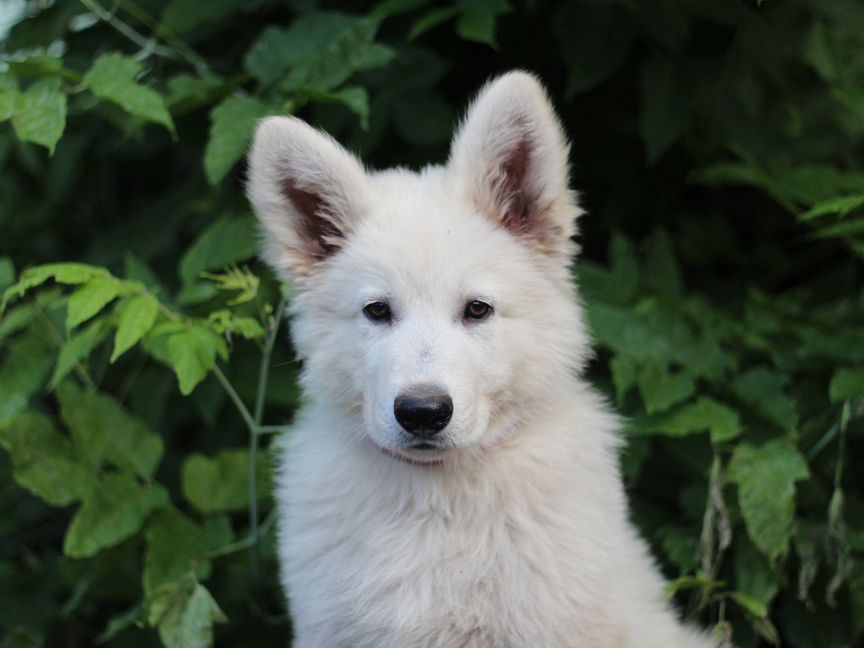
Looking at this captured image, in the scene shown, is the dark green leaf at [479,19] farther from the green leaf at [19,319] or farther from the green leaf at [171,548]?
the green leaf at [171,548]

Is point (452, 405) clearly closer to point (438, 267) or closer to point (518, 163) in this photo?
point (438, 267)

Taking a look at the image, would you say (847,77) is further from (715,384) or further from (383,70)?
(383,70)

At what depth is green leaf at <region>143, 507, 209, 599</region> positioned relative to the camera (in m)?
3.58

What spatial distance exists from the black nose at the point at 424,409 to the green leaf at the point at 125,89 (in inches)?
50.2

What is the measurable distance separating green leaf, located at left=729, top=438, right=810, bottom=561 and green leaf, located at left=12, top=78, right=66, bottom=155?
2417mm

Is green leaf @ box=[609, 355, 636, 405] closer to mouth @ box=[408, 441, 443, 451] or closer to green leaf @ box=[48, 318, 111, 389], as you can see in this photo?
mouth @ box=[408, 441, 443, 451]

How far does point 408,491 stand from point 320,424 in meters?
0.39

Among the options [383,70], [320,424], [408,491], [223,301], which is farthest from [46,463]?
[383,70]

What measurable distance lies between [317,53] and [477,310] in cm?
128

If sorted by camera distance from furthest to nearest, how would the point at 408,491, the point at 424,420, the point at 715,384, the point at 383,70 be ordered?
the point at 383,70 < the point at 715,384 < the point at 408,491 < the point at 424,420

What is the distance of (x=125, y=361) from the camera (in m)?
4.64

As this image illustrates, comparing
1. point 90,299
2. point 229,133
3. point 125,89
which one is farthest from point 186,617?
point 125,89

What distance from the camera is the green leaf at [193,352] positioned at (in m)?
3.08

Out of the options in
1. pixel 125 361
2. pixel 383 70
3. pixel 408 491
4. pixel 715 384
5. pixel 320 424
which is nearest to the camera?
pixel 408 491
